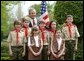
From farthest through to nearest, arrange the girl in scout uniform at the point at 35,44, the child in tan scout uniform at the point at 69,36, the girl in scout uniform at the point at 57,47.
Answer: the child in tan scout uniform at the point at 69,36 → the girl in scout uniform at the point at 57,47 → the girl in scout uniform at the point at 35,44

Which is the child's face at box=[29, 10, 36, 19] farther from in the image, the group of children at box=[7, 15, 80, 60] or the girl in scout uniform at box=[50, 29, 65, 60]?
the girl in scout uniform at box=[50, 29, 65, 60]

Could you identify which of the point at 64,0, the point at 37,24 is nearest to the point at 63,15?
the point at 64,0

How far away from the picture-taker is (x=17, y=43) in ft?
38.1

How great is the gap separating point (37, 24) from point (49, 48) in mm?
767

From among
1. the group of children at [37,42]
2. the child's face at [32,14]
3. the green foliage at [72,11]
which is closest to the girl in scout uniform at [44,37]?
the group of children at [37,42]

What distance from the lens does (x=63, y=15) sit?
590 inches

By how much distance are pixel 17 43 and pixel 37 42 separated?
21.3 inches

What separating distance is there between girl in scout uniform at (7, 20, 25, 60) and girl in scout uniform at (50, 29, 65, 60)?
2.47 feet

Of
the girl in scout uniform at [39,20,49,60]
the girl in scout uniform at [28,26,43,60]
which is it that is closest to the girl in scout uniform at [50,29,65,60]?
the girl in scout uniform at [39,20,49,60]

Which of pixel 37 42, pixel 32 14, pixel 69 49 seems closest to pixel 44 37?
pixel 37 42

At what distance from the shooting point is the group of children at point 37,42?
11.4m

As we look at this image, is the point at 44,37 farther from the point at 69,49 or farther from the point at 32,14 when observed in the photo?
the point at 69,49

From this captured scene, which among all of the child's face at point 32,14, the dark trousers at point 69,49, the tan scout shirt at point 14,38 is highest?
the child's face at point 32,14

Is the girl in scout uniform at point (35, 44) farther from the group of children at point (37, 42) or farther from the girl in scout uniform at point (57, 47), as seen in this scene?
the girl in scout uniform at point (57, 47)
